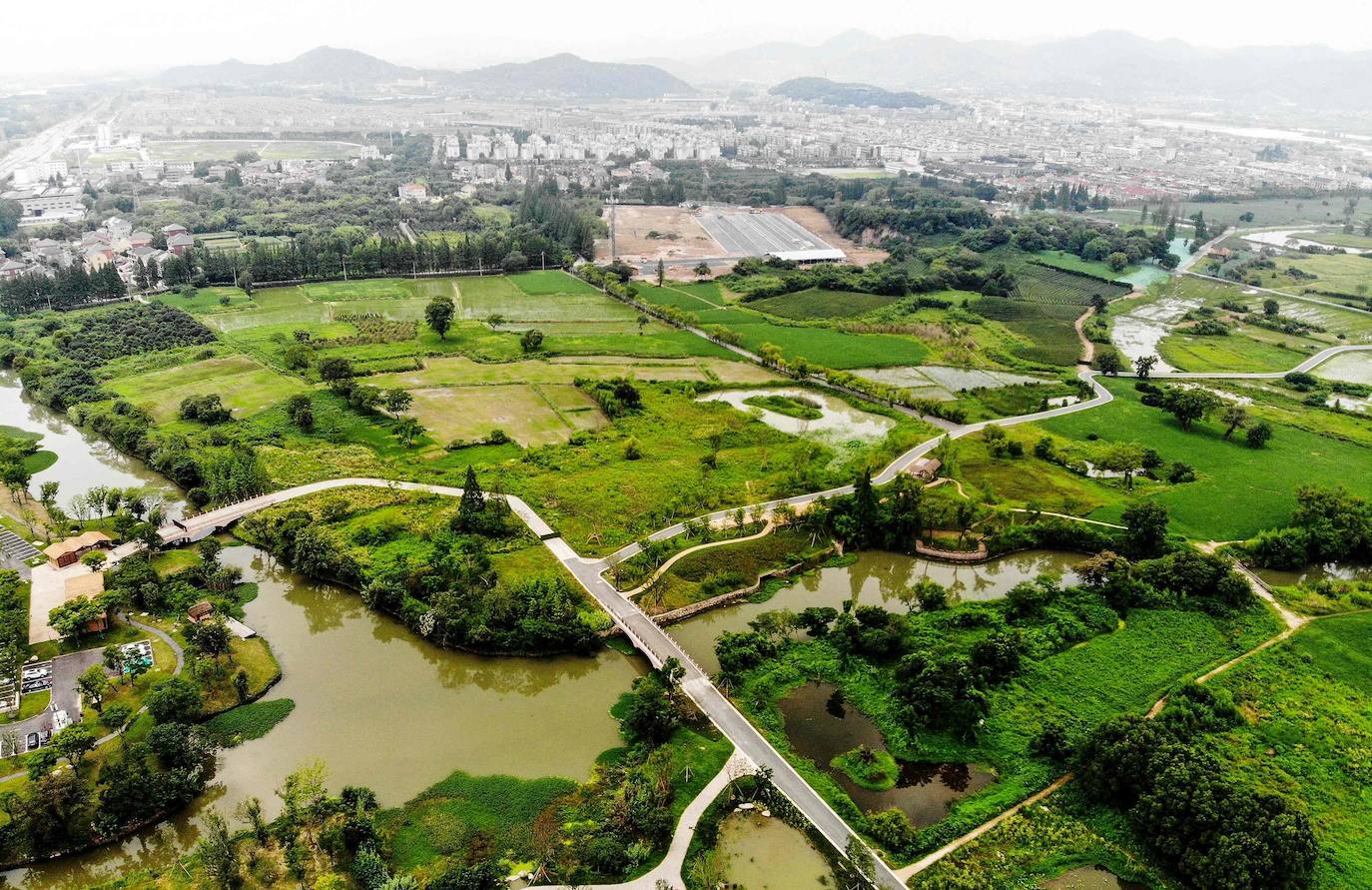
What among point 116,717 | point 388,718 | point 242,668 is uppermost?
point 116,717

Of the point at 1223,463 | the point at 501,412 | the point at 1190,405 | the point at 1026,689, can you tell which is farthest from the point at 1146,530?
the point at 501,412

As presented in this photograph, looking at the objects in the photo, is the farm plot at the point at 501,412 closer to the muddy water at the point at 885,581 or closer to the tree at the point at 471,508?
the tree at the point at 471,508

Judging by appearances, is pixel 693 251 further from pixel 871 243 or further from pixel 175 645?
pixel 175 645

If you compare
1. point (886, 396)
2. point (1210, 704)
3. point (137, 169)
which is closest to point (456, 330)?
point (886, 396)

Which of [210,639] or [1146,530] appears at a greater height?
[1146,530]

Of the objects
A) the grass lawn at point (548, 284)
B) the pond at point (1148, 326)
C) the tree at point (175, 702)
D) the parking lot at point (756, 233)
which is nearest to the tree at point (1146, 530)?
the pond at point (1148, 326)

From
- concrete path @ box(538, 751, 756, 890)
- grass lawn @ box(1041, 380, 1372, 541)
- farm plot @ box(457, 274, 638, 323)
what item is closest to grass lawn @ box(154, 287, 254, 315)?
farm plot @ box(457, 274, 638, 323)

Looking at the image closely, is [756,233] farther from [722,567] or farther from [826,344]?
[722,567]
